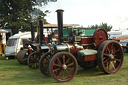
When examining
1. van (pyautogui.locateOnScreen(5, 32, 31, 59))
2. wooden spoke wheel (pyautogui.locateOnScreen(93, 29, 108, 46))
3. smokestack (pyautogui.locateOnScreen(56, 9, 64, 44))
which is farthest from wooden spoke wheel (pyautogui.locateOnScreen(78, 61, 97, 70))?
van (pyautogui.locateOnScreen(5, 32, 31, 59))

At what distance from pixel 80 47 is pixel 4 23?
14.9 m

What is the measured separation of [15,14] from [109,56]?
14937mm

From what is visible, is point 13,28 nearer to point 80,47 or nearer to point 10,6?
point 10,6

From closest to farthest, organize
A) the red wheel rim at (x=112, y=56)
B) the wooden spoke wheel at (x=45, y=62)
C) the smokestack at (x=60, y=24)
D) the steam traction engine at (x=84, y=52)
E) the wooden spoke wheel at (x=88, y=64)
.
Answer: the steam traction engine at (x=84, y=52), the smokestack at (x=60, y=24), the wooden spoke wheel at (x=45, y=62), the red wheel rim at (x=112, y=56), the wooden spoke wheel at (x=88, y=64)

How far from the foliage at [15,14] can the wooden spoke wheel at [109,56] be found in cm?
1376

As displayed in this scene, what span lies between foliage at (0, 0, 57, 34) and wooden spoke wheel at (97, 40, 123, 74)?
A: 1376 centimetres

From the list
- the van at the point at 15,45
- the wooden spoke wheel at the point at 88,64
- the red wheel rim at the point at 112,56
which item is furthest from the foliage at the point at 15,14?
the red wheel rim at the point at 112,56

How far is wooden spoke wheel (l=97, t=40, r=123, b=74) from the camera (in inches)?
203

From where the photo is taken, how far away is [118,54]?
5.80 metres

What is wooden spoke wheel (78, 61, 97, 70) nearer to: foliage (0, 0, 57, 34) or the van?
the van

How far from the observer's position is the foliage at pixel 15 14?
1824 centimetres

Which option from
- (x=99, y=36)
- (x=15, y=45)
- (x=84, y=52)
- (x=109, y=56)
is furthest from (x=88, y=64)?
(x=15, y=45)

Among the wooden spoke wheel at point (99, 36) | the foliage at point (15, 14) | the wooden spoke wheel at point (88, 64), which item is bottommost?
the wooden spoke wheel at point (88, 64)

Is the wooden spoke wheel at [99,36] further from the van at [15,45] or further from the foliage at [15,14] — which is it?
the foliage at [15,14]
